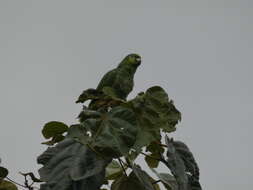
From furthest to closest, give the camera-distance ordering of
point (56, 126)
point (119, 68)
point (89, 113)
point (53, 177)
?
point (119, 68), point (56, 126), point (89, 113), point (53, 177)

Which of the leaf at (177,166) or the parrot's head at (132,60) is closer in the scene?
the leaf at (177,166)

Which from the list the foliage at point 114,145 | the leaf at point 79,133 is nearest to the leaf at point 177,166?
the foliage at point 114,145

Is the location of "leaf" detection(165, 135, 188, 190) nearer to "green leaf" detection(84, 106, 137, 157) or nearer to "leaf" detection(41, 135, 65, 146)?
"green leaf" detection(84, 106, 137, 157)

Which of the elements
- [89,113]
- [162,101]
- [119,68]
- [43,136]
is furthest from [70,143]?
[119,68]

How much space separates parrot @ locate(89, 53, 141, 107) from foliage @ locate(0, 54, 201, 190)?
231 millimetres

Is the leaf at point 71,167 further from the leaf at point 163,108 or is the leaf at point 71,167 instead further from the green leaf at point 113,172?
the green leaf at point 113,172

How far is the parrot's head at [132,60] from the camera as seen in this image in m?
1.86

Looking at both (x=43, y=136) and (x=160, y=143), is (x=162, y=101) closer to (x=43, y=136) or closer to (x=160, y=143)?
(x=160, y=143)

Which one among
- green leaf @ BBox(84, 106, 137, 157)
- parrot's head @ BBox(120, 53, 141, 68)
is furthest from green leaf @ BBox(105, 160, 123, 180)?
parrot's head @ BBox(120, 53, 141, 68)

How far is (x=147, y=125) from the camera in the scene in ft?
4.12

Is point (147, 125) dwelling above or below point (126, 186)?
above

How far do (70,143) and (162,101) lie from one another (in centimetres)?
32

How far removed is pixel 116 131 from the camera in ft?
3.78

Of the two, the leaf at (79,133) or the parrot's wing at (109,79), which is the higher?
the parrot's wing at (109,79)
